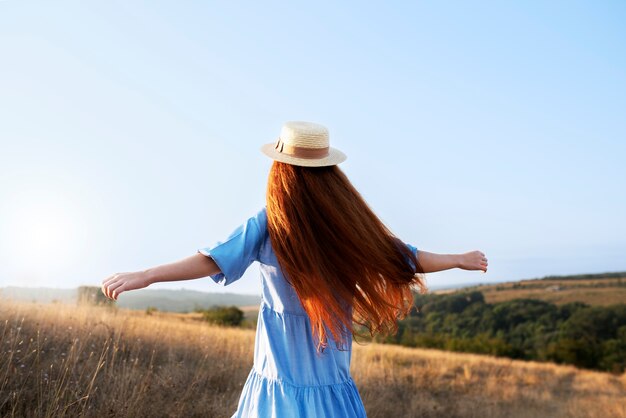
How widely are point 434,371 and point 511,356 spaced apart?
41.4 ft

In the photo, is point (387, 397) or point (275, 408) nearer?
point (275, 408)

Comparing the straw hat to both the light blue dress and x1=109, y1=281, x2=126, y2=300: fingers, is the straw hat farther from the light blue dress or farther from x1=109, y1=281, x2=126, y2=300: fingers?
x1=109, y1=281, x2=126, y2=300: fingers

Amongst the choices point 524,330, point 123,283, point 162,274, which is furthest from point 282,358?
point 524,330

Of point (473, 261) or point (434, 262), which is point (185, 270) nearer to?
point (434, 262)

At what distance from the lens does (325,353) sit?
286 centimetres

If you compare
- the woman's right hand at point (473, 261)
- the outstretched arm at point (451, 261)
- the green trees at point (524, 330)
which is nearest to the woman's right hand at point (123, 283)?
the outstretched arm at point (451, 261)

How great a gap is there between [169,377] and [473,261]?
3.91m

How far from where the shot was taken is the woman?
2656 mm

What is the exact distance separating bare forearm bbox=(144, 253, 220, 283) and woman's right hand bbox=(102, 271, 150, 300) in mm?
26

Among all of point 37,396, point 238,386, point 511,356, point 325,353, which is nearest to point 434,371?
point 238,386

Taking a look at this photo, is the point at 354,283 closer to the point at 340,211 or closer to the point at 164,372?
the point at 340,211

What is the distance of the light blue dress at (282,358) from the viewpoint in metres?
2.74

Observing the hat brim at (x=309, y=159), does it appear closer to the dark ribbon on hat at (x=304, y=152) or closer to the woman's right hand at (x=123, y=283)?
the dark ribbon on hat at (x=304, y=152)

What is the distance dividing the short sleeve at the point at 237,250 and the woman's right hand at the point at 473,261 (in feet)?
3.64
